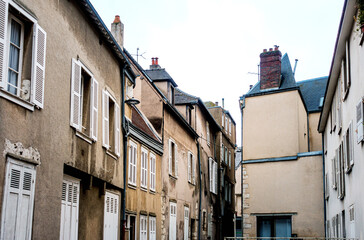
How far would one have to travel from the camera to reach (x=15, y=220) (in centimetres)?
730

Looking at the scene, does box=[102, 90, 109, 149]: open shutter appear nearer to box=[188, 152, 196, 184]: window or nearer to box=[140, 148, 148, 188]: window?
box=[140, 148, 148, 188]: window

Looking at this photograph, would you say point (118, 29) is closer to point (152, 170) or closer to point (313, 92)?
point (152, 170)

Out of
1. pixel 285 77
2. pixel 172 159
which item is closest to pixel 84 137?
pixel 172 159

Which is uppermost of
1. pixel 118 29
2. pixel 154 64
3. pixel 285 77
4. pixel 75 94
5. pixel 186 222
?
pixel 154 64

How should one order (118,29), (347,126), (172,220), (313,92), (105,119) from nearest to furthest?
1. (105,119)
2. (347,126)
3. (118,29)
4. (172,220)
5. (313,92)

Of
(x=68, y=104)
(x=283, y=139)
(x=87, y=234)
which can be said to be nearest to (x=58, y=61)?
(x=68, y=104)

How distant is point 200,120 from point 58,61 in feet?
60.5

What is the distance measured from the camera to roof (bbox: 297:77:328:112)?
24.3 metres

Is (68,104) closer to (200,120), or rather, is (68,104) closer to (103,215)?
(103,215)

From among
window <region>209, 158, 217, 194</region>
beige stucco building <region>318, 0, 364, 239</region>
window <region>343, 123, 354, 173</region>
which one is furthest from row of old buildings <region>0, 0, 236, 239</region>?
window <region>209, 158, 217, 194</region>

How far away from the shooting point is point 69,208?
9.88m

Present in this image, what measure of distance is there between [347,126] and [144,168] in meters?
7.19

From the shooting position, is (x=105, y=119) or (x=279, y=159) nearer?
(x=105, y=119)

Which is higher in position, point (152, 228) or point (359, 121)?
Answer: point (359, 121)
